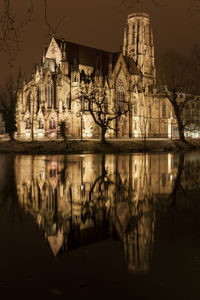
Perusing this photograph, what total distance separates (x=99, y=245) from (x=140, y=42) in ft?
258

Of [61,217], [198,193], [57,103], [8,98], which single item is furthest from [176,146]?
[61,217]

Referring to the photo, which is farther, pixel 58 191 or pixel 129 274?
pixel 58 191

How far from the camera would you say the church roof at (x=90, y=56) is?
67681mm

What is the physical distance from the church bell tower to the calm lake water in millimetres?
71789

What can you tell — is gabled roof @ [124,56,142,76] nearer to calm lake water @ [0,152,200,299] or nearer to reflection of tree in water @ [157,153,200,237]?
reflection of tree in water @ [157,153,200,237]

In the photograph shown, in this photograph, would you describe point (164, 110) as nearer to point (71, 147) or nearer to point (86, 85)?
point (86, 85)

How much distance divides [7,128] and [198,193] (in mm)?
47545

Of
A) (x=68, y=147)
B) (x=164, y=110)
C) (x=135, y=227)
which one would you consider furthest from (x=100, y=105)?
(x=135, y=227)

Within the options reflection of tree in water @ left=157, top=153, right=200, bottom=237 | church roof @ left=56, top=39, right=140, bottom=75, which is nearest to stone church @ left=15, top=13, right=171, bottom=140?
church roof @ left=56, top=39, right=140, bottom=75

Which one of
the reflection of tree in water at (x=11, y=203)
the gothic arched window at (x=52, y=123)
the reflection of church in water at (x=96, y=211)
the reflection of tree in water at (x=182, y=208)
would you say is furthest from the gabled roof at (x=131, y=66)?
the reflection of tree in water at (x=11, y=203)

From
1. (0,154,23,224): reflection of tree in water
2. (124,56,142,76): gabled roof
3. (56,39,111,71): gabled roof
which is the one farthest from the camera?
(124,56,142,76): gabled roof

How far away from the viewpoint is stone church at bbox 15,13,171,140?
5947 centimetres

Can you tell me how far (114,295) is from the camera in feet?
10.4

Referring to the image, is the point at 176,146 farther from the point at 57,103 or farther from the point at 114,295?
the point at 114,295
